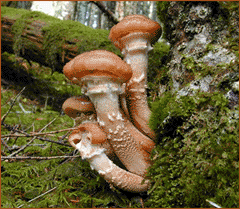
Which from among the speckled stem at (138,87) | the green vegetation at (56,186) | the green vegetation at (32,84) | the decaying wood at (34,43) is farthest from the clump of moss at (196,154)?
the green vegetation at (32,84)

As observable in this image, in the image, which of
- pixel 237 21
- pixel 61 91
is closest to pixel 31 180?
pixel 237 21

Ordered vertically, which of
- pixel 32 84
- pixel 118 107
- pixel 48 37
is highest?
pixel 48 37

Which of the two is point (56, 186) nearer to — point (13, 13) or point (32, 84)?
point (13, 13)

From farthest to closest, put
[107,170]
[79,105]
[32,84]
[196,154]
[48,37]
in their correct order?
1. [32,84]
2. [48,37]
3. [79,105]
4. [107,170]
5. [196,154]

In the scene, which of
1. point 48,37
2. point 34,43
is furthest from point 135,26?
point 34,43

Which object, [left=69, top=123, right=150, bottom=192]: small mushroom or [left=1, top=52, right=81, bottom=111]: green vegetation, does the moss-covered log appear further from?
[left=69, top=123, right=150, bottom=192]: small mushroom

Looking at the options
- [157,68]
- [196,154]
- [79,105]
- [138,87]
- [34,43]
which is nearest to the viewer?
[196,154]

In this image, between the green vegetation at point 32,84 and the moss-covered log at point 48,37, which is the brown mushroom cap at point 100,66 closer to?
the moss-covered log at point 48,37
